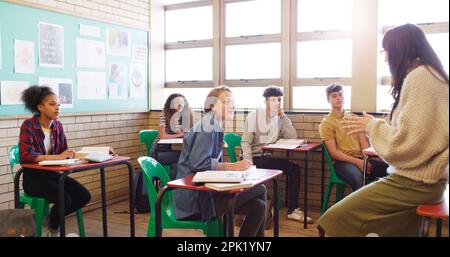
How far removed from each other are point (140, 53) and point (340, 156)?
9.63 ft

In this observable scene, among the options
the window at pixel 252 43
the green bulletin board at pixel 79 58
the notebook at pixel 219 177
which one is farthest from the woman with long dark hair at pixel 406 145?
the window at pixel 252 43

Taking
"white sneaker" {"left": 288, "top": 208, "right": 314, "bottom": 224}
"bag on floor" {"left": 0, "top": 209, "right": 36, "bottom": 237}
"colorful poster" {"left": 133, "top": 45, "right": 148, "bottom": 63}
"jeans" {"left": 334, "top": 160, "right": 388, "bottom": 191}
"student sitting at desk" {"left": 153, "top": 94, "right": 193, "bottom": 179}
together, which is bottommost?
"white sneaker" {"left": 288, "top": 208, "right": 314, "bottom": 224}

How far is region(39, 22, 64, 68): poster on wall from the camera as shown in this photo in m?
4.30

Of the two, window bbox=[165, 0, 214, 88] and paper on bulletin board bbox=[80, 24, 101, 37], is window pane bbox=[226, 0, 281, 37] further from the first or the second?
paper on bulletin board bbox=[80, 24, 101, 37]

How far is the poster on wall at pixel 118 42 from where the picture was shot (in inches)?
201

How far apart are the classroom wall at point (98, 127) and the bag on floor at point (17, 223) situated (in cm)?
116

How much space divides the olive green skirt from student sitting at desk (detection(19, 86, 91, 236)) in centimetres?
213

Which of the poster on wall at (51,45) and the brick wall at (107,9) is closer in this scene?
the poster on wall at (51,45)

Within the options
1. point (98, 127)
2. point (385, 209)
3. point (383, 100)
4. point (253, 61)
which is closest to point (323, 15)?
point (253, 61)

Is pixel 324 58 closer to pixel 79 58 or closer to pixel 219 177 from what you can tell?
pixel 79 58

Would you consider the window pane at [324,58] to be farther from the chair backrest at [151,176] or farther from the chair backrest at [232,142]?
the chair backrest at [151,176]

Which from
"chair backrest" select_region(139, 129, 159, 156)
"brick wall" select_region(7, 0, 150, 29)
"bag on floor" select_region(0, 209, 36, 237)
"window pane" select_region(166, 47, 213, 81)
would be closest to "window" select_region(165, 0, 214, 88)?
"window pane" select_region(166, 47, 213, 81)

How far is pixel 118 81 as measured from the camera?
5297 millimetres
